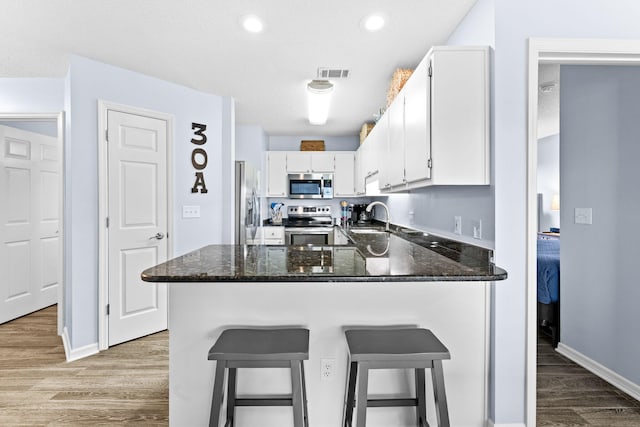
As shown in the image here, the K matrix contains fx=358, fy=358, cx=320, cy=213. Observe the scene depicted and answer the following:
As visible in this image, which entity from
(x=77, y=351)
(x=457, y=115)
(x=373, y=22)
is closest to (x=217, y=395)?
(x=457, y=115)

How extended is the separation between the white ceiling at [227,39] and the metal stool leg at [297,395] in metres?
1.99

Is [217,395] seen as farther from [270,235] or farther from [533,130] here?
[270,235]

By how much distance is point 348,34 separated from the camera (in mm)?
2482

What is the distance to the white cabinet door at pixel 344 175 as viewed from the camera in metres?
5.43

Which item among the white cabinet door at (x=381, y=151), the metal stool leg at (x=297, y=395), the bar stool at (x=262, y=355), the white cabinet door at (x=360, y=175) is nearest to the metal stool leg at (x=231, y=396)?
the bar stool at (x=262, y=355)

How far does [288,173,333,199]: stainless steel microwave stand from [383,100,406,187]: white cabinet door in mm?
2449

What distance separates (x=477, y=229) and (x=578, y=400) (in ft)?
4.21

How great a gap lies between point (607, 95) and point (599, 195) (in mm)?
705

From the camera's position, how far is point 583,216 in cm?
270

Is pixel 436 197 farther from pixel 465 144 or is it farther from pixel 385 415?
pixel 385 415

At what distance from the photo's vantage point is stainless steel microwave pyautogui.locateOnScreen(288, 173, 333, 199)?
5.40 metres

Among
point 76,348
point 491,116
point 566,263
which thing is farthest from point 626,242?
point 76,348

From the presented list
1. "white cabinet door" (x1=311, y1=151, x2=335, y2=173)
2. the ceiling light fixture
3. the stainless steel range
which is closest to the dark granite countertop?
the ceiling light fixture

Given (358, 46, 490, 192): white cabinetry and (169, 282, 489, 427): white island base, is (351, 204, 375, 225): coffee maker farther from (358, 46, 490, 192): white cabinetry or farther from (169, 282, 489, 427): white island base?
(169, 282, 489, 427): white island base
